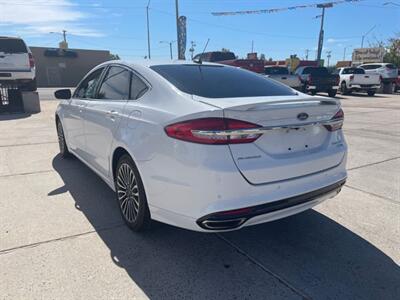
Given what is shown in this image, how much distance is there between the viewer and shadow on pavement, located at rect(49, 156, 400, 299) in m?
2.47

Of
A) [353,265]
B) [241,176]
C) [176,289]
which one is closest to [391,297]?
[353,265]

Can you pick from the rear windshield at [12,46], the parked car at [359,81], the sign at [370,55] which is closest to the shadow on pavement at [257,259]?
the rear windshield at [12,46]

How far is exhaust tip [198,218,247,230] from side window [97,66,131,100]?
162 centimetres

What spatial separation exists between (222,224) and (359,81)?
23.3m

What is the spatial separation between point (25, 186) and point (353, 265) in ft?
13.1


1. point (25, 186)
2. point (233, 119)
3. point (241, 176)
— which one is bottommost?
point (25, 186)

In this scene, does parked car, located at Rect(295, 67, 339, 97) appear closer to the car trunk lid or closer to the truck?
the truck

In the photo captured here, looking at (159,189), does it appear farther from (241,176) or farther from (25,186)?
(25,186)

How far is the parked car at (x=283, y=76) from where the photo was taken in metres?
19.3

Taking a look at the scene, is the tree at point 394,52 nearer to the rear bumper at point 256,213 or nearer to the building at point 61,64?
the building at point 61,64

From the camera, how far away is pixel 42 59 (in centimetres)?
4247

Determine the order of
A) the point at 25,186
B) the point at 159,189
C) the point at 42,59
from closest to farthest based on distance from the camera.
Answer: the point at 159,189 → the point at 25,186 → the point at 42,59

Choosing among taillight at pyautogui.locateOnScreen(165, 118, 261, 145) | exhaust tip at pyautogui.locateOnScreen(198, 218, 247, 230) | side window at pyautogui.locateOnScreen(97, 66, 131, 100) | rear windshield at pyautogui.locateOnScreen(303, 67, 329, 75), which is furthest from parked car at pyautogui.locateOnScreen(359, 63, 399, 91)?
exhaust tip at pyautogui.locateOnScreen(198, 218, 247, 230)

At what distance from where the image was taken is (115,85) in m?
3.78
